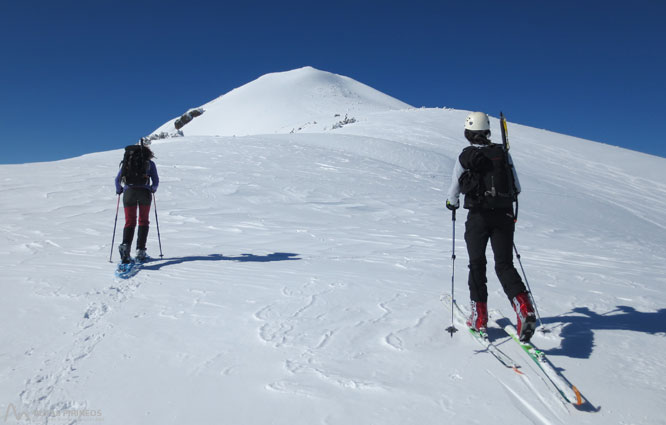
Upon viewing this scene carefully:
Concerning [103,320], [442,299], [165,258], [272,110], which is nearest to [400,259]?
[442,299]

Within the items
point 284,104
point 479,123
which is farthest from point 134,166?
point 284,104

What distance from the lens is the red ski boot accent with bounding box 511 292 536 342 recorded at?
11.0 ft

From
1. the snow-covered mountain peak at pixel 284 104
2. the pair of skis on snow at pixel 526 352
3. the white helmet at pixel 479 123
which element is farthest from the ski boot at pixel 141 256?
the snow-covered mountain peak at pixel 284 104

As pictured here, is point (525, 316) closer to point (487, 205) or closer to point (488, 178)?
point (487, 205)

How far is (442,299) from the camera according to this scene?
472cm

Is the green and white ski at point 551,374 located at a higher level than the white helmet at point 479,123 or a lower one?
A: lower

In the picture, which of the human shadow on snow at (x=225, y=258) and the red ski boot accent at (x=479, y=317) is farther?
the human shadow on snow at (x=225, y=258)

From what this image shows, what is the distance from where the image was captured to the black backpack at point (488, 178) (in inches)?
142

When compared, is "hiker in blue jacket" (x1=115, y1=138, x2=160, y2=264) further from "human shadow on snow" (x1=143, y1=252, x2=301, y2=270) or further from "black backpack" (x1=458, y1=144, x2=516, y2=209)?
"black backpack" (x1=458, y1=144, x2=516, y2=209)

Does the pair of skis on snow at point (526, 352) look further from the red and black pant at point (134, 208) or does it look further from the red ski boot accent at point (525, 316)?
the red and black pant at point (134, 208)

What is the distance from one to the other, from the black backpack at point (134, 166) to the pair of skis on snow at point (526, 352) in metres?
4.84

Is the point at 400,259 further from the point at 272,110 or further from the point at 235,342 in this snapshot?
the point at 272,110

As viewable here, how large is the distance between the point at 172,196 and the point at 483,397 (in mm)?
10412

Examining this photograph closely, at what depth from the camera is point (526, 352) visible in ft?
11.2
